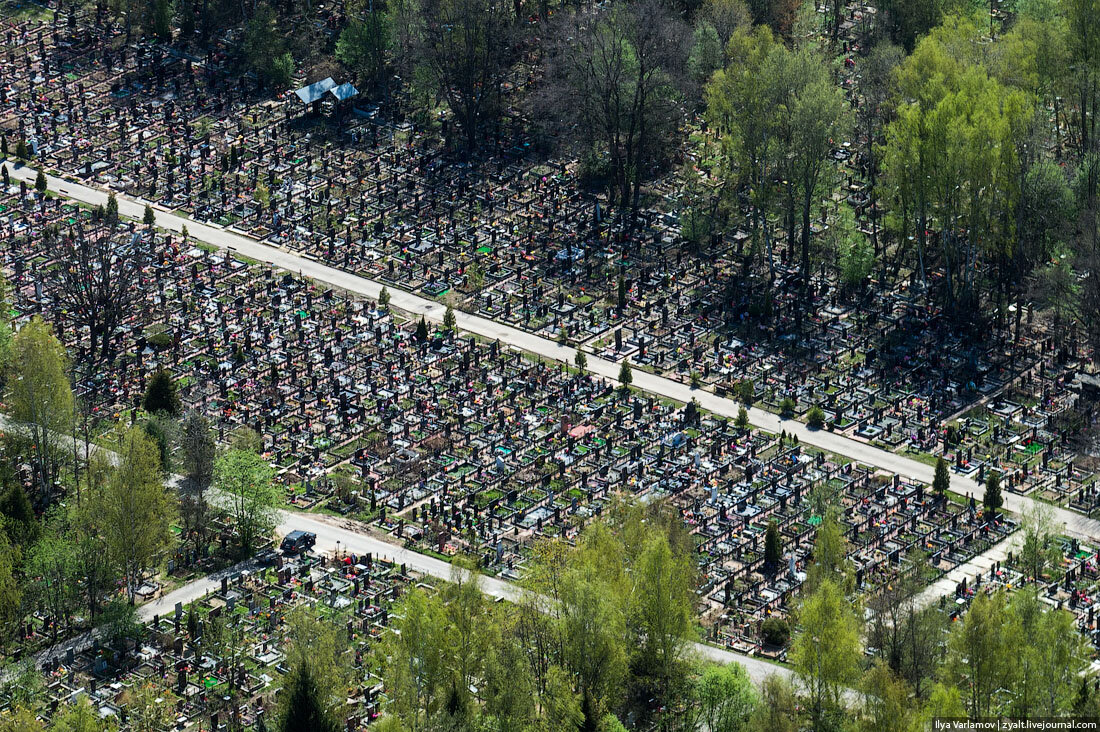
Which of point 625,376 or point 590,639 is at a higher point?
point 590,639

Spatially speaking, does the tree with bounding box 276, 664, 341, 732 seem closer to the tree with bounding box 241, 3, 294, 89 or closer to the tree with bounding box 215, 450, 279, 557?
the tree with bounding box 215, 450, 279, 557

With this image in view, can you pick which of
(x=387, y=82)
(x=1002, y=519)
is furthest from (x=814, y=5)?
(x=1002, y=519)

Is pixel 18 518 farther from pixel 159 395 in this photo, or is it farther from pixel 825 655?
pixel 825 655

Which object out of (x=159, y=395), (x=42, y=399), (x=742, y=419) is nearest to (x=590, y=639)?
(x=742, y=419)

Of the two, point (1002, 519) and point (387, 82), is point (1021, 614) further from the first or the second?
point (387, 82)

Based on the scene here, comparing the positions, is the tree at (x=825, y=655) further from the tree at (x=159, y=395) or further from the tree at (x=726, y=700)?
the tree at (x=159, y=395)
